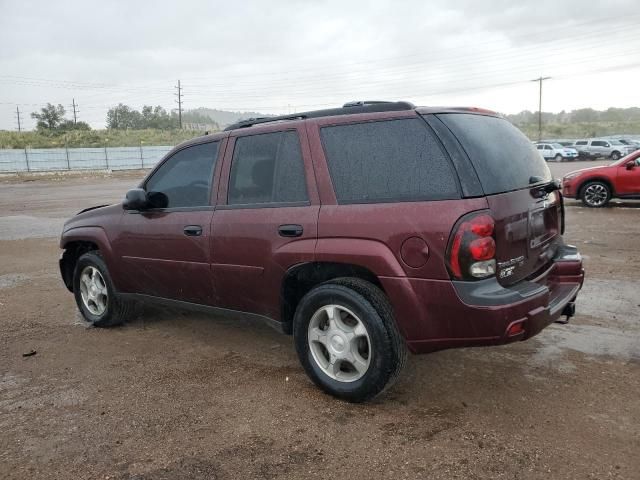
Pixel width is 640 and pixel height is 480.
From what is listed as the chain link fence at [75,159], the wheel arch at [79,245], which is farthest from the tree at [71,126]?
the wheel arch at [79,245]

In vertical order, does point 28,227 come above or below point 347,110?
below

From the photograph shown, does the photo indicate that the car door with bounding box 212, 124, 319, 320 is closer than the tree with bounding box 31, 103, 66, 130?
Yes

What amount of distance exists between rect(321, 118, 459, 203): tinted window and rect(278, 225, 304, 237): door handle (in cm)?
33

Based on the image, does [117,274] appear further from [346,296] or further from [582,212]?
[582,212]

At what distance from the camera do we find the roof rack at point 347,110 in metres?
3.36

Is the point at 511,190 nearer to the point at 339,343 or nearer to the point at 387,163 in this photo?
the point at 387,163

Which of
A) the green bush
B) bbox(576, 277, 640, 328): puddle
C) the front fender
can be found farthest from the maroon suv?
the green bush

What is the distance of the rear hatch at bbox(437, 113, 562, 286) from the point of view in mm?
3039

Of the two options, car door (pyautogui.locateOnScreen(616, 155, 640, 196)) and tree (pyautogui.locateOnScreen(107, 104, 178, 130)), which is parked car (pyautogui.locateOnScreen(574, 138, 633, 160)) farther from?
tree (pyautogui.locateOnScreen(107, 104, 178, 130))

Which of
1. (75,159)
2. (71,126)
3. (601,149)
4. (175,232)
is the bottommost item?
(175,232)

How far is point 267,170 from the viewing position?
3801 millimetres

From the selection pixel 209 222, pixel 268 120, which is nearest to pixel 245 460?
pixel 209 222

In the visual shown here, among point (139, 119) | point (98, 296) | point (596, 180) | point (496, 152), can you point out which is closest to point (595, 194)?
point (596, 180)

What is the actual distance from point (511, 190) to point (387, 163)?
0.73 metres
